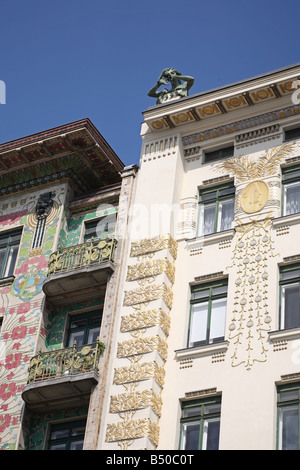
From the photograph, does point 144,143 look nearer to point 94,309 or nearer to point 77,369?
point 94,309

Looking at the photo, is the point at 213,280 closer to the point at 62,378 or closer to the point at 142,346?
the point at 142,346

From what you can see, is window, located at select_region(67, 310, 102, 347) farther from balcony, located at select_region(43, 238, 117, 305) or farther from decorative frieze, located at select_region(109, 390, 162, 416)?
decorative frieze, located at select_region(109, 390, 162, 416)

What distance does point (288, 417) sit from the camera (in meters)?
22.2

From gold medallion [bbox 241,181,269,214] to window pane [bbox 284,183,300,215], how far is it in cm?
58

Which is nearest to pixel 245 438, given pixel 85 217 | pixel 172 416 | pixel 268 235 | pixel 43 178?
pixel 172 416

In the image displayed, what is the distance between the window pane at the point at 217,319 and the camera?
24.7 m

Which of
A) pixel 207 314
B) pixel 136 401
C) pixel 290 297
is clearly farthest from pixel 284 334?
pixel 136 401

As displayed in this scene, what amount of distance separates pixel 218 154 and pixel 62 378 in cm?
852

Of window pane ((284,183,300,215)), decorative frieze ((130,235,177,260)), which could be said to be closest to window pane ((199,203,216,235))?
decorative frieze ((130,235,177,260))

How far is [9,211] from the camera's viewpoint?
3106 centimetres

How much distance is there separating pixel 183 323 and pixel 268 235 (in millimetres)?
3290

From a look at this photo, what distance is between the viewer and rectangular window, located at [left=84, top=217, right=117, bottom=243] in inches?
1148

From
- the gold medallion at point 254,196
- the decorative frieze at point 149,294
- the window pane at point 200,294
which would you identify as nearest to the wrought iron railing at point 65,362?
the decorative frieze at point 149,294

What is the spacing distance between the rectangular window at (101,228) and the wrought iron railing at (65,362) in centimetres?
426
